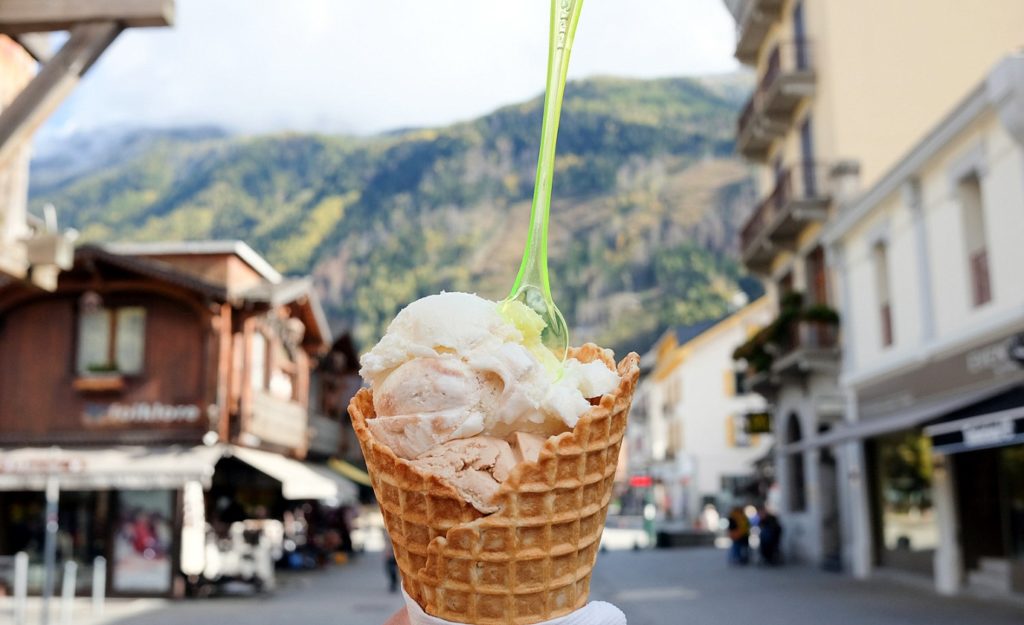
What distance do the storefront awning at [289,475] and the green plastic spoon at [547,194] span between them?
18.6m

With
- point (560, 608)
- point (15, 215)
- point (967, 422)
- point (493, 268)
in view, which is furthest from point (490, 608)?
point (493, 268)

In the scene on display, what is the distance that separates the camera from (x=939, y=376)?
55.8ft

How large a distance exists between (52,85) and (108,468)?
13.5m

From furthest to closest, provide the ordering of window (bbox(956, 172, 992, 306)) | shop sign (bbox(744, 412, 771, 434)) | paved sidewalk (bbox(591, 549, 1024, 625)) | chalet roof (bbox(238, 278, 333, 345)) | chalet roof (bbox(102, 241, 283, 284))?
shop sign (bbox(744, 412, 771, 434)) → chalet roof (bbox(102, 241, 283, 284)) → chalet roof (bbox(238, 278, 333, 345)) → window (bbox(956, 172, 992, 306)) → paved sidewalk (bbox(591, 549, 1024, 625))

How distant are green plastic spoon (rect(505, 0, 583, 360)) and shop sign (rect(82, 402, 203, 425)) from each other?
62.5 ft

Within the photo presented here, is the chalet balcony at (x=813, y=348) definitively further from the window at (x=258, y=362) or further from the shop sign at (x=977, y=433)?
the window at (x=258, y=362)

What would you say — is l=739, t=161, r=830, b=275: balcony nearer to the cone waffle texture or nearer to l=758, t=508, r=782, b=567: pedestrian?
l=758, t=508, r=782, b=567: pedestrian

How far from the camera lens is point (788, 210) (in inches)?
949

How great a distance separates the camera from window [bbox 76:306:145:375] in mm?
20828

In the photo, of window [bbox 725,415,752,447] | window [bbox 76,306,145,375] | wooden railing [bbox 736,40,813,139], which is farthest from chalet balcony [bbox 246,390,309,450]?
window [bbox 725,415,752,447]

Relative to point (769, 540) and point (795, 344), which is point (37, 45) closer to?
point (795, 344)

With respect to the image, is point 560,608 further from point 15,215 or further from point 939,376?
point 939,376

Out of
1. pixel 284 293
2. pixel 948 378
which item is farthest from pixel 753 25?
pixel 284 293

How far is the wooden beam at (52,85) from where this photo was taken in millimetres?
6945
